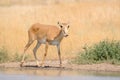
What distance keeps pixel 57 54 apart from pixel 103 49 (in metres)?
1.88

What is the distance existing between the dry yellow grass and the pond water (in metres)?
2.78

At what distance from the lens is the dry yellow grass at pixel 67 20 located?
24859mm

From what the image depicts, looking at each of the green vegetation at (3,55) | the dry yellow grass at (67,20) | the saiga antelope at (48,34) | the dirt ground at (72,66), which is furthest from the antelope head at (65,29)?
the green vegetation at (3,55)

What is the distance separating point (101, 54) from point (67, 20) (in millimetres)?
8461

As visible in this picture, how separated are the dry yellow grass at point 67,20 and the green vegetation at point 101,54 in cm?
Result: 111

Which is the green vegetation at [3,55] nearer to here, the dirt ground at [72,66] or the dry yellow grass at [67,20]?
the dirt ground at [72,66]

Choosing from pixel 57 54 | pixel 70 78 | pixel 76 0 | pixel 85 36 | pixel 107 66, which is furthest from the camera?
pixel 76 0

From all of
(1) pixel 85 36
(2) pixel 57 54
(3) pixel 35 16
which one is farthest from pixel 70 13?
(2) pixel 57 54

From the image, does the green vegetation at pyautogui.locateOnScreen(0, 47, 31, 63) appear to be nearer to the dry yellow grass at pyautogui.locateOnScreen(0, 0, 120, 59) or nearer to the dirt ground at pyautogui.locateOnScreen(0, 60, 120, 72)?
the dirt ground at pyautogui.locateOnScreen(0, 60, 120, 72)

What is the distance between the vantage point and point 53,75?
19.5 metres

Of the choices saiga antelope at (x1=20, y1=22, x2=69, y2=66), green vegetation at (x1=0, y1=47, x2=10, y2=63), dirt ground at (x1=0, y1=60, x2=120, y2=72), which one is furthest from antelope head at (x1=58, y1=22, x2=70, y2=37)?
green vegetation at (x1=0, y1=47, x2=10, y2=63)

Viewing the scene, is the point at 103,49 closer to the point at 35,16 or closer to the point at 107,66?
the point at 107,66

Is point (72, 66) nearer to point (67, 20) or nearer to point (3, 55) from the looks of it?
point (3, 55)

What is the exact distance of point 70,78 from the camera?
1877 centimetres
